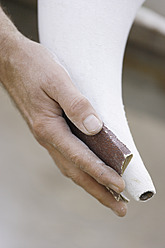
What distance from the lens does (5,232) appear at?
84cm

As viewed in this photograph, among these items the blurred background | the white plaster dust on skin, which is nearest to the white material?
the blurred background

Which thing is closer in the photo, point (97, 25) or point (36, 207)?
point (97, 25)

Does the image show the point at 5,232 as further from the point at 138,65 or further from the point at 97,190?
the point at 138,65

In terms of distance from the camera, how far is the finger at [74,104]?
479mm

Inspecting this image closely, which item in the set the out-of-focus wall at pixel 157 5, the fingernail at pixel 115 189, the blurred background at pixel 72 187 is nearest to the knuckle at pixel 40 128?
the fingernail at pixel 115 189

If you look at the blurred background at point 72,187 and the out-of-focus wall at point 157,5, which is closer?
the blurred background at point 72,187

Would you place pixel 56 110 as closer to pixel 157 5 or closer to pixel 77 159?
pixel 77 159

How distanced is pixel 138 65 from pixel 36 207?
1.93 feet

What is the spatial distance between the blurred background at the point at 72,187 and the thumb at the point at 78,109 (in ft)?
1.41

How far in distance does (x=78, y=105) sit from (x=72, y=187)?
1.73 feet

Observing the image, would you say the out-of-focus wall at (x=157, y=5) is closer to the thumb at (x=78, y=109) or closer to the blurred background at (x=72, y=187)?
the blurred background at (x=72, y=187)

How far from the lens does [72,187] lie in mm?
984

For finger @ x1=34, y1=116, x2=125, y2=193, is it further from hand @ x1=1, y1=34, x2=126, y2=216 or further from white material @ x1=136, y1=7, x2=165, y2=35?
white material @ x1=136, y1=7, x2=165, y2=35

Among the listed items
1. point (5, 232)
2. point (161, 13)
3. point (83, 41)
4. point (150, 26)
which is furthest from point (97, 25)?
point (161, 13)
